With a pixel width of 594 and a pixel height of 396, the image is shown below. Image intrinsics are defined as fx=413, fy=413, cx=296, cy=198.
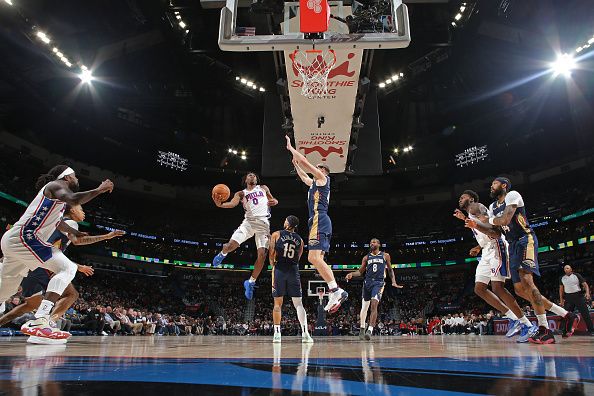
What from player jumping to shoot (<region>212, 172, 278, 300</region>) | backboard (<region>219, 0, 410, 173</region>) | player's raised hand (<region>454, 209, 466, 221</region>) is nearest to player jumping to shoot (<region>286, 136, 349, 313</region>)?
player jumping to shoot (<region>212, 172, 278, 300</region>)

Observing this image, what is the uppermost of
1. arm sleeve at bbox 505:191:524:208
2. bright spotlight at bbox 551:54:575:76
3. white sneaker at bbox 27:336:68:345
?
bright spotlight at bbox 551:54:575:76

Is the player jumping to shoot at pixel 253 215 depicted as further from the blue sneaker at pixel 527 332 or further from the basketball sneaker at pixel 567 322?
the basketball sneaker at pixel 567 322

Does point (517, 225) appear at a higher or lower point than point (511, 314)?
higher

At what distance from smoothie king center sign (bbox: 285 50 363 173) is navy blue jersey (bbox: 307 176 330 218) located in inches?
149

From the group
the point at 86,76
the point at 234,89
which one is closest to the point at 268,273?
the point at 234,89

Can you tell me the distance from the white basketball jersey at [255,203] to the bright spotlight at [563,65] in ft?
49.5

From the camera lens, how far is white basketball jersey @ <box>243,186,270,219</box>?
6.79m

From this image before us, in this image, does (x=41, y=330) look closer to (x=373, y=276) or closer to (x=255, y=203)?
(x=255, y=203)

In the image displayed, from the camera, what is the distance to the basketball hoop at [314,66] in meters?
8.62

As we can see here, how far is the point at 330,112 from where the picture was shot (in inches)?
407

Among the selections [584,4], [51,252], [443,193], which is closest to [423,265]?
[443,193]

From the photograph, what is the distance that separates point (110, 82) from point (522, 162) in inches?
918

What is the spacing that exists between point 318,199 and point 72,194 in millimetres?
3070

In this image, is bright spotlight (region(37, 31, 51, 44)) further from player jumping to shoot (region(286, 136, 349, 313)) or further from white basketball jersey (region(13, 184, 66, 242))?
player jumping to shoot (region(286, 136, 349, 313))
